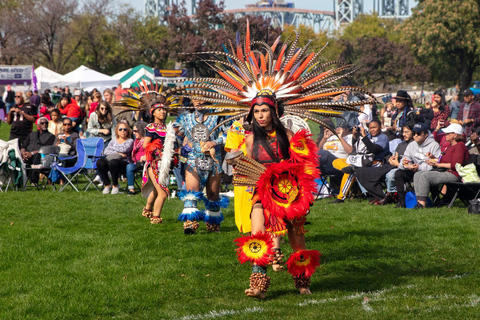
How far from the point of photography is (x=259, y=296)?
204 inches

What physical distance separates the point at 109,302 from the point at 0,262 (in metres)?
2.01

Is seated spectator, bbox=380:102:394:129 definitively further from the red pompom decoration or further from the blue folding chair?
the red pompom decoration

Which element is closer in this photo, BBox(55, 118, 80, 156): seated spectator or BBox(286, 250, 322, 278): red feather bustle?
BBox(286, 250, 322, 278): red feather bustle

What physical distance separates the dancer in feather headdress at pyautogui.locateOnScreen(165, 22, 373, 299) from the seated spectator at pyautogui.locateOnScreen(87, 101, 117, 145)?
7.74 metres

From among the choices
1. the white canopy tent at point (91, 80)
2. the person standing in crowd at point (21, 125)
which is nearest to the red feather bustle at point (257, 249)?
the person standing in crowd at point (21, 125)

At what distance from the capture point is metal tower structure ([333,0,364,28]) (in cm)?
17462

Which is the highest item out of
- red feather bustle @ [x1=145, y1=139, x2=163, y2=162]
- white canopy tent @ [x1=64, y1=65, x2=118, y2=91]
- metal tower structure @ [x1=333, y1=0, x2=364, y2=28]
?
metal tower structure @ [x1=333, y1=0, x2=364, y2=28]

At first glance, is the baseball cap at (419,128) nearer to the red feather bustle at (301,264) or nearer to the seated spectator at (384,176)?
the seated spectator at (384,176)

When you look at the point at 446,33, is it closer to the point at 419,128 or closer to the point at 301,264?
the point at 419,128

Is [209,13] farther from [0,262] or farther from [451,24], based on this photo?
[0,262]

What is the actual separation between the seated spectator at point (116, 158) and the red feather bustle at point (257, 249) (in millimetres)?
7416

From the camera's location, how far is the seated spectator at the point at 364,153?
1098 cm

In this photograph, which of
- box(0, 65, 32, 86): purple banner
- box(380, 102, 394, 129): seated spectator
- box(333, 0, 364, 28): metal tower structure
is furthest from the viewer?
box(333, 0, 364, 28): metal tower structure

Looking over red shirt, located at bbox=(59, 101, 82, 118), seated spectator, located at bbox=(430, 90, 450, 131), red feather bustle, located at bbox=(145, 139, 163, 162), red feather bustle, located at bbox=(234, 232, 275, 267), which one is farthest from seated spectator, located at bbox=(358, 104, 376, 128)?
red feather bustle, located at bbox=(234, 232, 275, 267)
